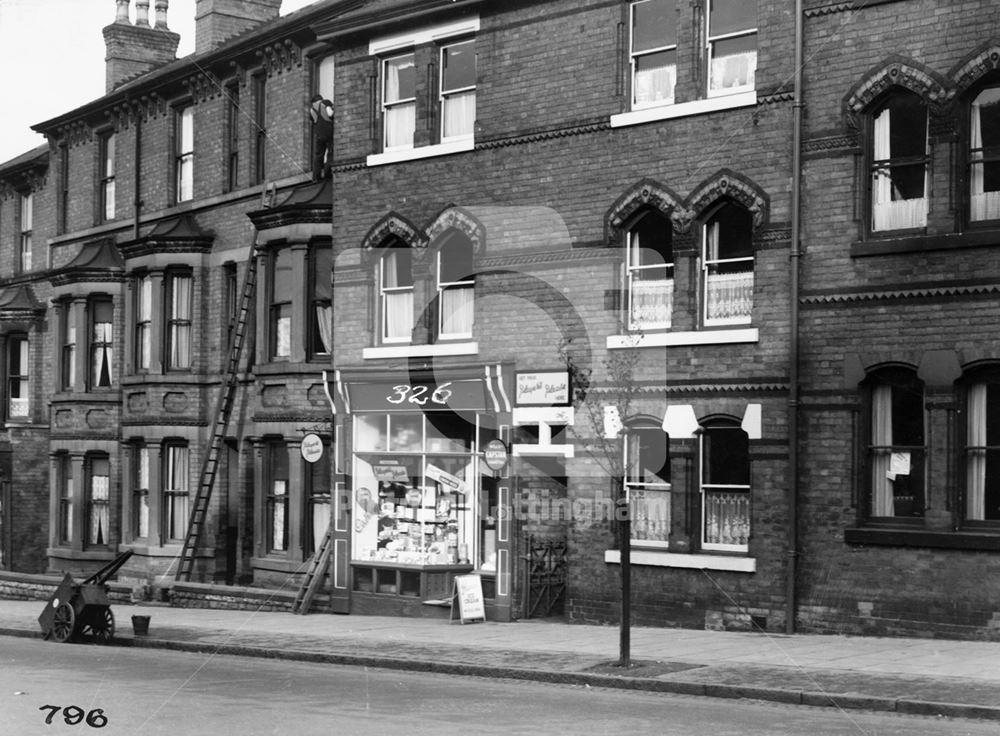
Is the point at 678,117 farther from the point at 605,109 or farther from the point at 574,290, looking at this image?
the point at 574,290

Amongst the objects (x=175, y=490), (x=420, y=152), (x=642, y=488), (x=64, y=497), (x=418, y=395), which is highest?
(x=420, y=152)

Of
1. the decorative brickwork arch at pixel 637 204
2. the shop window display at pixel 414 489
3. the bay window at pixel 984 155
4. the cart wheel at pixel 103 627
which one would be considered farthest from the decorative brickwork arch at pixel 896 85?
the cart wheel at pixel 103 627

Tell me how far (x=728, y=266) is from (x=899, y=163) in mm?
2855

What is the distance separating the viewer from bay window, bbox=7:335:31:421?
37031mm

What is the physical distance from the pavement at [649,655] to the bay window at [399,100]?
798 cm

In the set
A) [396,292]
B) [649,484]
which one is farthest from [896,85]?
[396,292]

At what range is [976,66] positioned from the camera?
1761cm

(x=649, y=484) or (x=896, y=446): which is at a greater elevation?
(x=896, y=446)

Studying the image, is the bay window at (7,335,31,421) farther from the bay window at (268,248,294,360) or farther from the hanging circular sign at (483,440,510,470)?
the hanging circular sign at (483,440,510,470)

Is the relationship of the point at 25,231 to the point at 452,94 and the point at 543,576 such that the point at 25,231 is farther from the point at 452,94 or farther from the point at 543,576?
the point at 543,576

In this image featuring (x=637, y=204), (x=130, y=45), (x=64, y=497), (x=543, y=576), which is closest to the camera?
(x=637, y=204)

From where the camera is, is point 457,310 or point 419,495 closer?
point 457,310

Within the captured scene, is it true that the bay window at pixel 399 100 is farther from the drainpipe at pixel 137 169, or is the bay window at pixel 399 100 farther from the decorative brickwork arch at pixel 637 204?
the drainpipe at pixel 137 169

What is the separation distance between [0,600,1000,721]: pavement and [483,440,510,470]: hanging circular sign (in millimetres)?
2383
